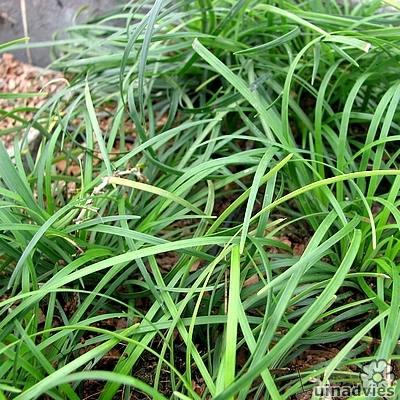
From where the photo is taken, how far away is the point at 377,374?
3.33 ft

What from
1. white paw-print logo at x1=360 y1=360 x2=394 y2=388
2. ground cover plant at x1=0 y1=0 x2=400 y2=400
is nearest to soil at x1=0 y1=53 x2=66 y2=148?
ground cover plant at x1=0 y1=0 x2=400 y2=400

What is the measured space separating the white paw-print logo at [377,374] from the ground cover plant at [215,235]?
2 cm

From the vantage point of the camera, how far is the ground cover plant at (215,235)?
40.2 inches

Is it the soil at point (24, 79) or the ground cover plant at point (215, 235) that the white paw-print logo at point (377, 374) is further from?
the soil at point (24, 79)

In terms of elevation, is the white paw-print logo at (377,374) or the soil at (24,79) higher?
the soil at (24,79)

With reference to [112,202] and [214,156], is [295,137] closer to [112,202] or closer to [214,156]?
[214,156]

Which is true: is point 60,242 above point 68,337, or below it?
above

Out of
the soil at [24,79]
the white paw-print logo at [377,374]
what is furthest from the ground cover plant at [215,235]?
the soil at [24,79]

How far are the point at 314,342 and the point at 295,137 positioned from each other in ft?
2.20

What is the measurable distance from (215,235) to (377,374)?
399mm

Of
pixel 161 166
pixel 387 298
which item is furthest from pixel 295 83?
pixel 387 298

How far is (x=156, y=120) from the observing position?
172 cm

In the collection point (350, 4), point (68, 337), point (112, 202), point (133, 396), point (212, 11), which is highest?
point (212, 11)

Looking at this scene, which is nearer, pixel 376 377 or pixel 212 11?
pixel 376 377
